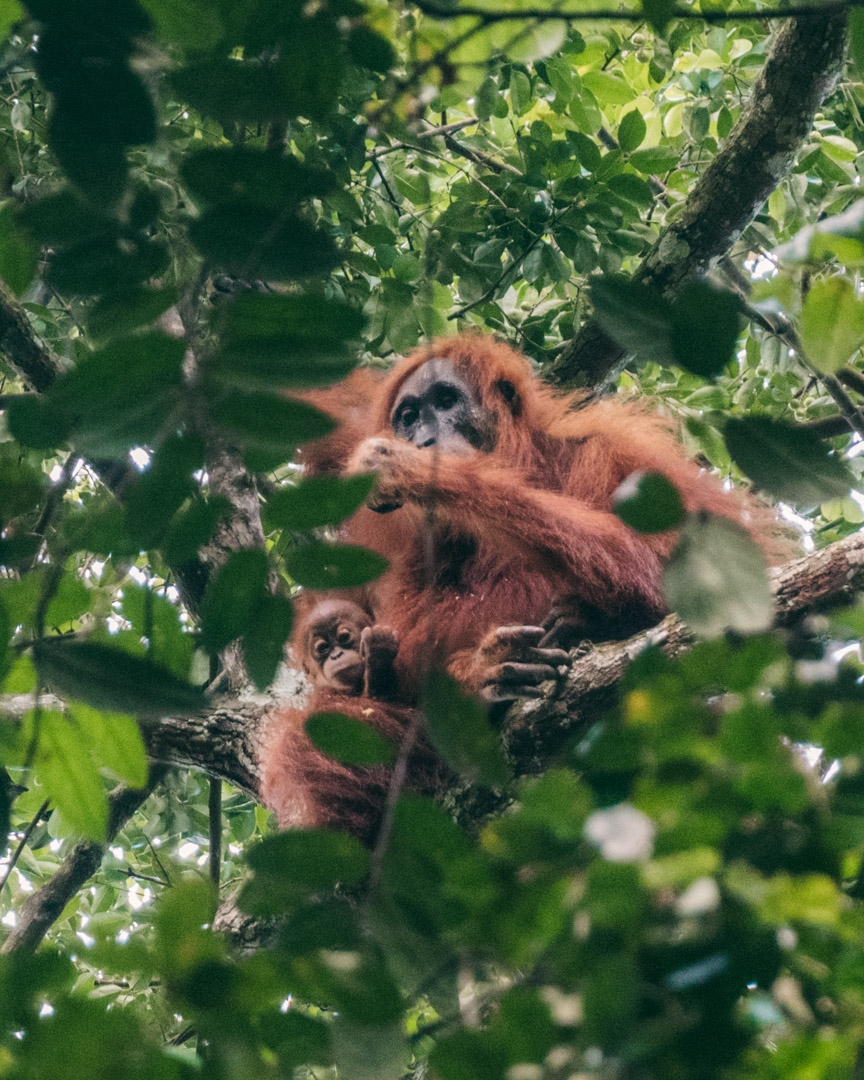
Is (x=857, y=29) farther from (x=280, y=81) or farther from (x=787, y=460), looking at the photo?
(x=280, y=81)

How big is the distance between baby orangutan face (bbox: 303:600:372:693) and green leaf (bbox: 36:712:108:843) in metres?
1.73

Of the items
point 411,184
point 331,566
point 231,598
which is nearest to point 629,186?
point 411,184

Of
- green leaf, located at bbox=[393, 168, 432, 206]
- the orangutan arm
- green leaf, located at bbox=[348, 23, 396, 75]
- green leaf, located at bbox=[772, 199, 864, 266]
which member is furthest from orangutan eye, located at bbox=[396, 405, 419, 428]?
green leaf, located at bbox=[772, 199, 864, 266]

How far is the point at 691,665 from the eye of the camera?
2.97 feet

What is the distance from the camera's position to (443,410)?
3.51m

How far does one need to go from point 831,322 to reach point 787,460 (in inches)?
5.8

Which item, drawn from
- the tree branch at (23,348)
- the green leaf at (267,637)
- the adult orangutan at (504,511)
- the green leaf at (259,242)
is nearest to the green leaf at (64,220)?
the green leaf at (259,242)

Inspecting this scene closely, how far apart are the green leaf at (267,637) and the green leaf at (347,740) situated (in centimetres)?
10

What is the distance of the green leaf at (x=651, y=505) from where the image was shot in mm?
971

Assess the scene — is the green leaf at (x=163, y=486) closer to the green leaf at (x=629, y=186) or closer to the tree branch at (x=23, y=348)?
the tree branch at (x=23, y=348)

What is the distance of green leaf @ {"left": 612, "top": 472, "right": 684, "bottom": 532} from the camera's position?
0.97m

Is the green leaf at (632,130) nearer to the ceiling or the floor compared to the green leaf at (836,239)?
nearer to the ceiling

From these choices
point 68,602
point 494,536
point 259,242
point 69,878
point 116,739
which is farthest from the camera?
point 69,878

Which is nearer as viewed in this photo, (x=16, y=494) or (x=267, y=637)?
(x=267, y=637)
